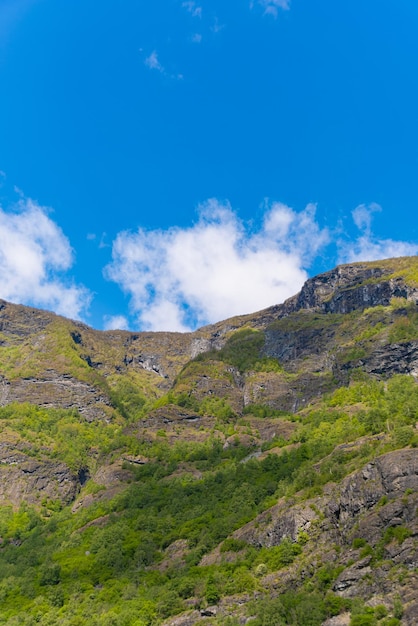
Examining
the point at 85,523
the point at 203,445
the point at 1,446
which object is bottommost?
the point at 85,523

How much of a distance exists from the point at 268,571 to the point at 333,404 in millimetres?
91322

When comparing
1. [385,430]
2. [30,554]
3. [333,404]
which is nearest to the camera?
[385,430]

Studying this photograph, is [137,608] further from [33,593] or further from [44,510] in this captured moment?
[44,510]

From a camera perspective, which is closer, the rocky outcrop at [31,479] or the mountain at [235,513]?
the mountain at [235,513]

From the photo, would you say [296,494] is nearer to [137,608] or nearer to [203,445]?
[137,608]

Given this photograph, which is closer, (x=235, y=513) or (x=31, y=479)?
(x=235, y=513)

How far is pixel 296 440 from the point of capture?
15400 cm

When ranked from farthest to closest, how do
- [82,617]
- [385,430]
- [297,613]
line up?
[385,430], [82,617], [297,613]

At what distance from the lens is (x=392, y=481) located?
275 ft

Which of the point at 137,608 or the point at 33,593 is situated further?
the point at 33,593

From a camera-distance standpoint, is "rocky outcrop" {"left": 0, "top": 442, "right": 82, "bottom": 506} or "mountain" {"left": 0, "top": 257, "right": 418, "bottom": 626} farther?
"rocky outcrop" {"left": 0, "top": 442, "right": 82, "bottom": 506}

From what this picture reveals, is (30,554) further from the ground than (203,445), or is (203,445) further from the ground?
(203,445)

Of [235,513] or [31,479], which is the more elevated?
[31,479]

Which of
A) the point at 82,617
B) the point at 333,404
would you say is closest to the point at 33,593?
the point at 82,617
